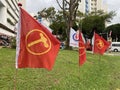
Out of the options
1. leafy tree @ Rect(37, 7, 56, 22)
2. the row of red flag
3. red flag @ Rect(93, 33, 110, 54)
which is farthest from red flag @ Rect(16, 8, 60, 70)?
leafy tree @ Rect(37, 7, 56, 22)

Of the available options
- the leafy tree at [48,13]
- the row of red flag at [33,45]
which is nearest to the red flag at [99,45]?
the row of red flag at [33,45]

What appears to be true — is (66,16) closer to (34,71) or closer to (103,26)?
(34,71)

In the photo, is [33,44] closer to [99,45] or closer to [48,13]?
[99,45]

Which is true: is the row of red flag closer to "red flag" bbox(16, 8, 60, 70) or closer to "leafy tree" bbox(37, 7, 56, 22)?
"red flag" bbox(16, 8, 60, 70)

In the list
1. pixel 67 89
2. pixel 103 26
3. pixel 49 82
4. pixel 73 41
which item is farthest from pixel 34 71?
pixel 103 26

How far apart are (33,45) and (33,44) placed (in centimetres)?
2

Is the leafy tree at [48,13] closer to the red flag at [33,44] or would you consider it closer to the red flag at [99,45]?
the red flag at [99,45]

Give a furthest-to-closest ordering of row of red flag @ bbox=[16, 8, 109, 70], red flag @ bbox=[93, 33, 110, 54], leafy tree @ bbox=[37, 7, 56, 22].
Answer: leafy tree @ bbox=[37, 7, 56, 22] < red flag @ bbox=[93, 33, 110, 54] < row of red flag @ bbox=[16, 8, 109, 70]

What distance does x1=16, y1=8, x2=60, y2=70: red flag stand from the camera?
686 cm

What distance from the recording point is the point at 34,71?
1333cm

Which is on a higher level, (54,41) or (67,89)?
(54,41)

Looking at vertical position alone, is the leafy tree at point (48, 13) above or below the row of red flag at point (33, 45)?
above

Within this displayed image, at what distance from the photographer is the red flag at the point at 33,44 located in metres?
6.86

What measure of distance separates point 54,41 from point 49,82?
4.17 meters
